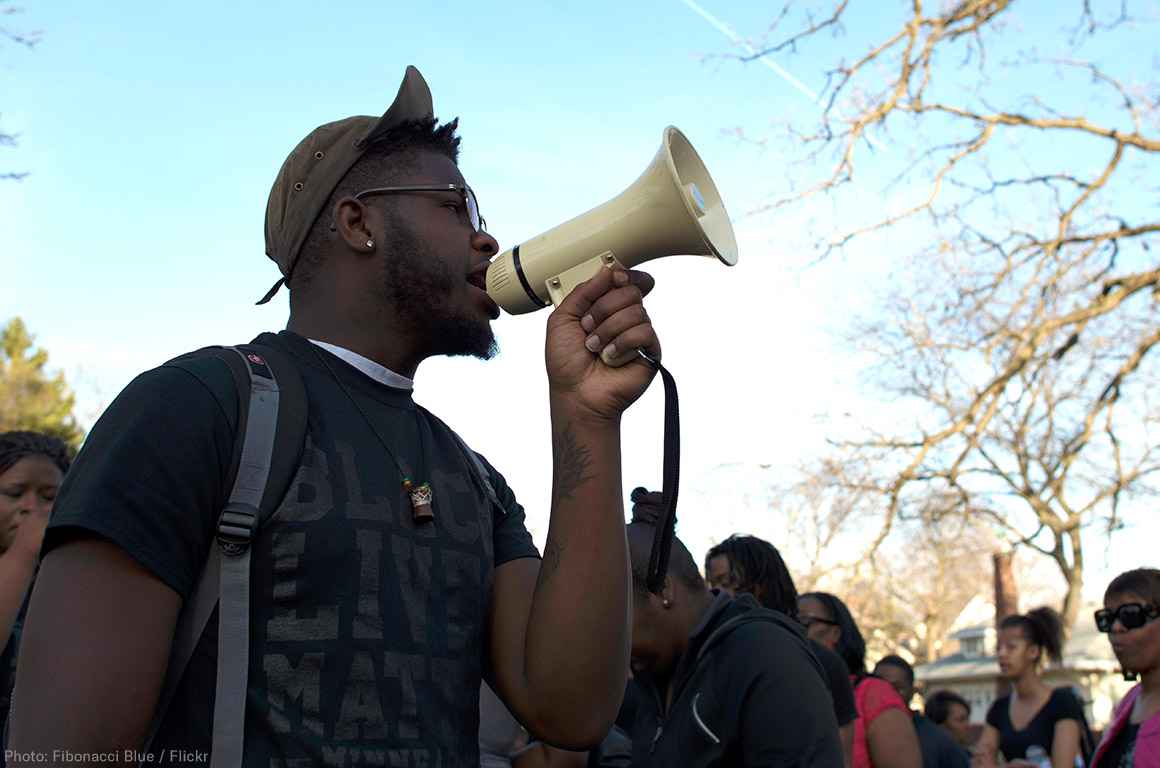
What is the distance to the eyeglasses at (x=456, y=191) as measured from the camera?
7.28 ft

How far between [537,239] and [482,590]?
63 cm

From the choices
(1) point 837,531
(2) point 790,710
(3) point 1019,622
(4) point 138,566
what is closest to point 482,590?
(4) point 138,566

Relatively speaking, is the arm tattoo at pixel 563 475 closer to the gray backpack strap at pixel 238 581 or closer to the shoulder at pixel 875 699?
the gray backpack strap at pixel 238 581

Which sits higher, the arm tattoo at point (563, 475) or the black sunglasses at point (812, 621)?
the arm tattoo at point (563, 475)

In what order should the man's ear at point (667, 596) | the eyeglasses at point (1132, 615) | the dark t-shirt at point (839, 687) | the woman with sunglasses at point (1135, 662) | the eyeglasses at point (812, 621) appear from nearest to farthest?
the man's ear at point (667, 596)
the woman with sunglasses at point (1135, 662)
the dark t-shirt at point (839, 687)
the eyeglasses at point (1132, 615)
the eyeglasses at point (812, 621)

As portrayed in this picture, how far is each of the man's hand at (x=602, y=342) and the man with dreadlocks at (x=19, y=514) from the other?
79.2 inches

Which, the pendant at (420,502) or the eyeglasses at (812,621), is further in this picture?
the eyeglasses at (812,621)

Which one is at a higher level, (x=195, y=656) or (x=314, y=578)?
(x=314, y=578)

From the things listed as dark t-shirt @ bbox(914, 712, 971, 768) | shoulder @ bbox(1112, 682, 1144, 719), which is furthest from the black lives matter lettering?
dark t-shirt @ bbox(914, 712, 971, 768)

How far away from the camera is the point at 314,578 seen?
5.54 ft

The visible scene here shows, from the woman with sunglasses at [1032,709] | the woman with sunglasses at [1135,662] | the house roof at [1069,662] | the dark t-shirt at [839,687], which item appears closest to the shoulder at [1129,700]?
the woman with sunglasses at [1135,662]

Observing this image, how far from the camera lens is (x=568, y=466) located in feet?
6.39

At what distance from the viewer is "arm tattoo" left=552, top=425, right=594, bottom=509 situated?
1929 mm

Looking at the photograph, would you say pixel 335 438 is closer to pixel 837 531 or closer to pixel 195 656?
pixel 195 656
